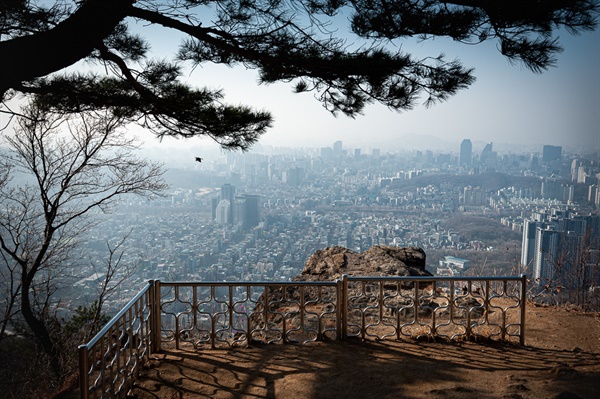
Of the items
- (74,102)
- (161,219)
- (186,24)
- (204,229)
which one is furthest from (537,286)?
(161,219)

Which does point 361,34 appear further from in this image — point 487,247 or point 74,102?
point 487,247

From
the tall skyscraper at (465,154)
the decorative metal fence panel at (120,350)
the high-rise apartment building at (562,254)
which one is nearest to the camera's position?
the decorative metal fence panel at (120,350)

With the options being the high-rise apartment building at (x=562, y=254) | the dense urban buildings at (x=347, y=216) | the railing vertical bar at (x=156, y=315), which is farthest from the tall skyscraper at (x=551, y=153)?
the railing vertical bar at (x=156, y=315)

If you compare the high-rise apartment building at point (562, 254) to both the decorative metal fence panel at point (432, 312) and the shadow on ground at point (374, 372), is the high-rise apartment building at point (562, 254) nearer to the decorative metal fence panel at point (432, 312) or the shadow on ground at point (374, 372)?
the decorative metal fence panel at point (432, 312)

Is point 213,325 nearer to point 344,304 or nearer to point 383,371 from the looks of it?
point 344,304

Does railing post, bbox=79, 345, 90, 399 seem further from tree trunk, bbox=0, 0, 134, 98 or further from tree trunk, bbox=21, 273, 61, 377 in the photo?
tree trunk, bbox=21, 273, 61, 377

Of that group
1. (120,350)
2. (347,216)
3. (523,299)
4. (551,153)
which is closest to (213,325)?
(120,350)
